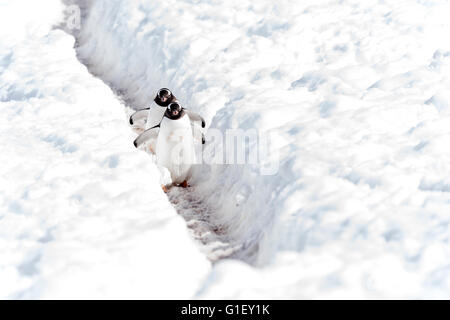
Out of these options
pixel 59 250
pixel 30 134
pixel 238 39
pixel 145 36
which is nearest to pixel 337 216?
pixel 59 250

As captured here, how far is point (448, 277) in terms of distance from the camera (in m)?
3.16

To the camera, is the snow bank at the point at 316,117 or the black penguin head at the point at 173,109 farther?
the black penguin head at the point at 173,109

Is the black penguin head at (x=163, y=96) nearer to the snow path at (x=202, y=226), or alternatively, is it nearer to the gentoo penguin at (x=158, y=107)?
the gentoo penguin at (x=158, y=107)

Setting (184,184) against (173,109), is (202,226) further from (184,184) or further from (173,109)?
(173,109)

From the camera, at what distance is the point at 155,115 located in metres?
5.96

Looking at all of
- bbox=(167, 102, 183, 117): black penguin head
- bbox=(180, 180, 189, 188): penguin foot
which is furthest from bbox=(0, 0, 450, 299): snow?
bbox=(167, 102, 183, 117): black penguin head

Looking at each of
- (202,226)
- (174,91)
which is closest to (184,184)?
(202,226)

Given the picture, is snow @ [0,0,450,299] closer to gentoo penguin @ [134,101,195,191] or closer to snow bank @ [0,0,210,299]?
snow bank @ [0,0,210,299]

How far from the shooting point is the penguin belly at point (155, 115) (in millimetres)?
5887

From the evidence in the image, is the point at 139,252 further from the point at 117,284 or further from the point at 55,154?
the point at 55,154

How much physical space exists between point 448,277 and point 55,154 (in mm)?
4353

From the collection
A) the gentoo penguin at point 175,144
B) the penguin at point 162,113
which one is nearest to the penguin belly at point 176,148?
the gentoo penguin at point 175,144

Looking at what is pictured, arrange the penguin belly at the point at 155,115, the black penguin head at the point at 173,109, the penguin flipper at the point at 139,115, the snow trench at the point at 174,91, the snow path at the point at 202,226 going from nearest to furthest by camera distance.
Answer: the snow path at the point at 202,226 < the snow trench at the point at 174,91 < the black penguin head at the point at 173,109 < the penguin belly at the point at 155,115 < the penguin flipper at the point at 139,115

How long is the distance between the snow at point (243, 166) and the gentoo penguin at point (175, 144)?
0.23 meters
